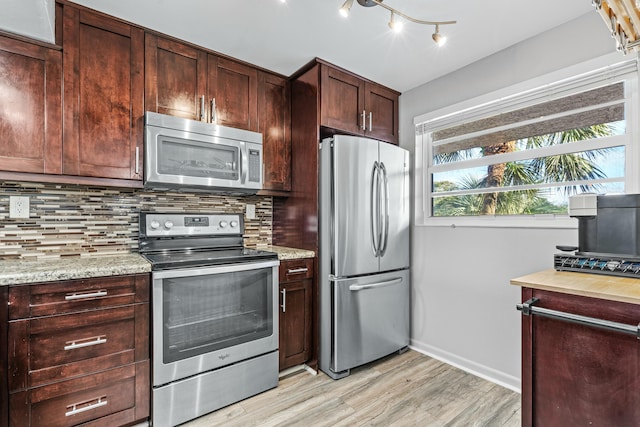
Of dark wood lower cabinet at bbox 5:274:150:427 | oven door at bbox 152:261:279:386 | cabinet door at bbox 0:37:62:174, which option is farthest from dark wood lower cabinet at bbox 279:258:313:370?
cabinet door at bbox 0:37:62:174

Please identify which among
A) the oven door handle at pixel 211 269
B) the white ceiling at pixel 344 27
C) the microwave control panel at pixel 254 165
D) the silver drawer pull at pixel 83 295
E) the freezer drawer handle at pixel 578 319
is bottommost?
the freezer drawer handle at pixel 578 319

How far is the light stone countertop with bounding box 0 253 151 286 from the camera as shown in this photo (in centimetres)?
145

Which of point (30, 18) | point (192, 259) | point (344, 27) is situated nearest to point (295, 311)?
point (192, 259)

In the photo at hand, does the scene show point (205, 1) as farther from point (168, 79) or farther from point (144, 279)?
point (144, 279)

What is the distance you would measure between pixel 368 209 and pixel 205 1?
66.2 inches

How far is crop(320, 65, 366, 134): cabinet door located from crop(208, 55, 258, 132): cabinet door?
55 cm

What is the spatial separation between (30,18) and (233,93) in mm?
1148

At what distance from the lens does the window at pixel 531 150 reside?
1.87 meters

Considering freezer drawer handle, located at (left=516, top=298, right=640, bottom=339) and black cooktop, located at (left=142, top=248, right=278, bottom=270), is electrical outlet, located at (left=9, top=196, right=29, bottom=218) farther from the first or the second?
freezer drawer handle, located at (left=516, top=298, right=640, bottom=339)

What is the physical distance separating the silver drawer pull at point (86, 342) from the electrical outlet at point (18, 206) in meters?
0.89

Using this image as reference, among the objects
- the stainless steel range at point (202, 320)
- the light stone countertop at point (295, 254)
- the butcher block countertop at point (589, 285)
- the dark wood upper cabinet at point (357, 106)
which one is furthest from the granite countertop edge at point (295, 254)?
the butcher block countertop at point (589, 285)

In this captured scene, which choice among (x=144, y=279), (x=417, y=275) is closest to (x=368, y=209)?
(x=417, y=275)

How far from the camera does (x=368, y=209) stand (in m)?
2.48

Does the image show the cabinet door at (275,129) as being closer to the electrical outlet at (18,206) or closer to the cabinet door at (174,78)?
the cabinet door at (174,78)
